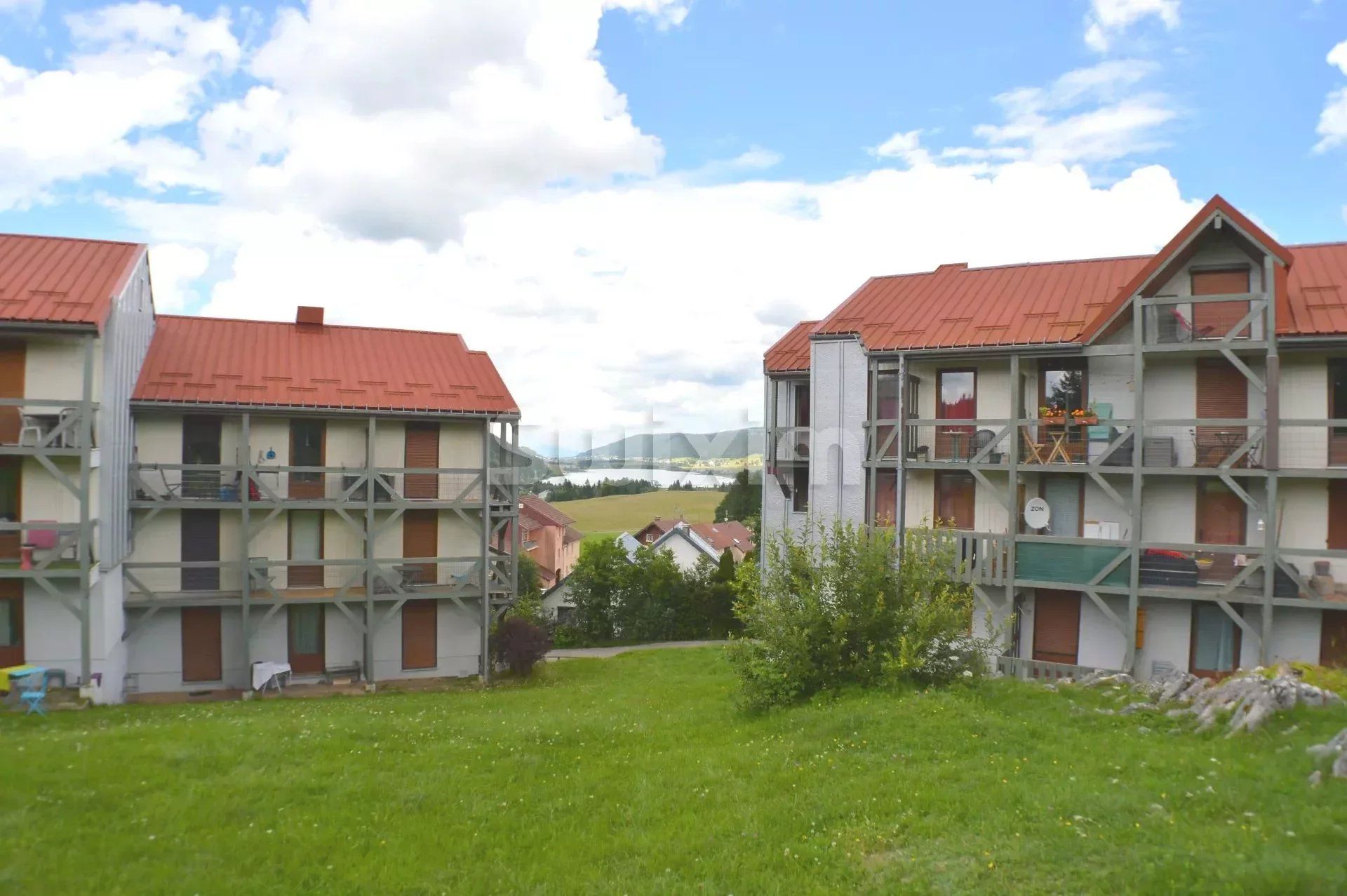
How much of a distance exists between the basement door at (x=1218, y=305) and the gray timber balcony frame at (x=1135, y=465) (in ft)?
Answer: 0.59

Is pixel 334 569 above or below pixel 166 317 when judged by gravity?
below

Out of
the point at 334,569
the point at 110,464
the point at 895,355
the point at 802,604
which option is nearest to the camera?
the point at 802,604

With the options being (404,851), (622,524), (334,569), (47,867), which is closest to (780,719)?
(404,851)

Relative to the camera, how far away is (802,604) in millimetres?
14773

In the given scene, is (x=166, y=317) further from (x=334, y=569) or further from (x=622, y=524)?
(x=622, y=524)

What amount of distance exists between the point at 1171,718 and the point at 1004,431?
956 cm

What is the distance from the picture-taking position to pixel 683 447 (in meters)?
30.5

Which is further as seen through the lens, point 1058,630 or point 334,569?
point 334,569

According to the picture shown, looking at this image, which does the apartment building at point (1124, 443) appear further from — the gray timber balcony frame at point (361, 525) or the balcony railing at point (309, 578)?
the balcony railing at point (309, 578)

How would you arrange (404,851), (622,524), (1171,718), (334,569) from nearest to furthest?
(404,851) < (1171,718) < (334,569) < (622,524)

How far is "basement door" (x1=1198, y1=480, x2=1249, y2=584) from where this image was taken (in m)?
19.8

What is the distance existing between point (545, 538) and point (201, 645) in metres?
37.5

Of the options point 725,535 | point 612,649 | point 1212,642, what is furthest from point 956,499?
point 725,535

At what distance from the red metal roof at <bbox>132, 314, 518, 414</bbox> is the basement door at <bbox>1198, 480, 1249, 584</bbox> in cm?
1797
